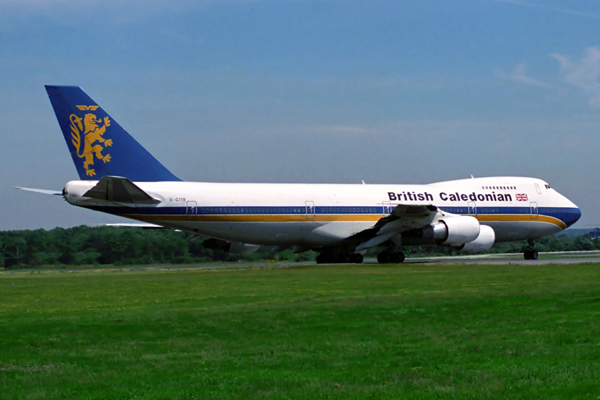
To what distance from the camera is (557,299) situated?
657 inches

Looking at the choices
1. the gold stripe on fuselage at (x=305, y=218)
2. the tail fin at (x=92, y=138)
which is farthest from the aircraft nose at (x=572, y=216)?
the tail fin at (x=92, y=138)

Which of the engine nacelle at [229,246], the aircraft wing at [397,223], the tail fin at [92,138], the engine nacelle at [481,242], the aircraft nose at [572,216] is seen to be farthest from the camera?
the aircraft nose at [572,216]

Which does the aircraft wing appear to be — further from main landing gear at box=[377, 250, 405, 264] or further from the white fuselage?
main landing gear at box=[377, 250, 405, 264]

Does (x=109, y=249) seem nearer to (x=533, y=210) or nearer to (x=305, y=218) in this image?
(x=305, y=218)

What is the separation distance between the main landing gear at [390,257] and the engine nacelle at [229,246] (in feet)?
22.9

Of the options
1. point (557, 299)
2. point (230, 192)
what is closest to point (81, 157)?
point (230, 192)

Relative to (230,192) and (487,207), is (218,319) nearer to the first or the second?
(230,192)

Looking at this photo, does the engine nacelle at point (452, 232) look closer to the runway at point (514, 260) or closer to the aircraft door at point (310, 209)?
the runway at point (514, 260)

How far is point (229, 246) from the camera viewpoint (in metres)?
39.9

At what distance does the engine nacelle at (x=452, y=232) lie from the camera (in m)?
38.3

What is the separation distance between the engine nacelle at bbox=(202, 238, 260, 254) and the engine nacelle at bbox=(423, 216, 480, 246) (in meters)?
9.52

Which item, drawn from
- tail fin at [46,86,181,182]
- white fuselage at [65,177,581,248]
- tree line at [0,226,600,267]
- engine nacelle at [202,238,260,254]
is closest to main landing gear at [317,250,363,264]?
white fuselage at [65,177,581,248]

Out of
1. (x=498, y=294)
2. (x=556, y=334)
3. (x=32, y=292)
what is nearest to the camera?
(x=556, y=334)

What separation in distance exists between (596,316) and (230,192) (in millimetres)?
24000
